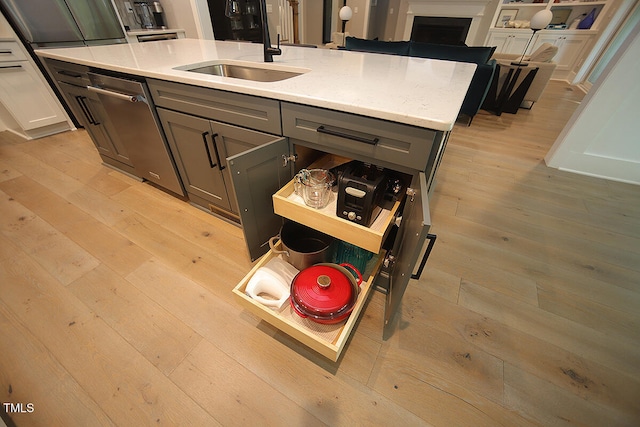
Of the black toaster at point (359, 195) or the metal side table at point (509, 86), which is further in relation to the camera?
the metal side table at point (509, 86)

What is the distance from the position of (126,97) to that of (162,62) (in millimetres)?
267

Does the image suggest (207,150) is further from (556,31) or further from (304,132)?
(556,31)

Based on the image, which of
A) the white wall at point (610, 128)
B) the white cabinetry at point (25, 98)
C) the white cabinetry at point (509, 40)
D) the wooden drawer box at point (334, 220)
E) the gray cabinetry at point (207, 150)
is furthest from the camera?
the white cabinetry at point (509, 40)

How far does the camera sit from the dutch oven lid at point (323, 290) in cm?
85

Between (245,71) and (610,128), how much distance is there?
276 cm

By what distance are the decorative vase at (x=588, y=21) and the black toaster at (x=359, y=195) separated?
7221mm

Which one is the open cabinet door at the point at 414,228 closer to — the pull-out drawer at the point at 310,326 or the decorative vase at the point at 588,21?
the pull-out drawer at the point at 310,326

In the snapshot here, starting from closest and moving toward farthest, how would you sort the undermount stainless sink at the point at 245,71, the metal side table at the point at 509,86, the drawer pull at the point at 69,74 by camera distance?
the undermount stainless sink at the point at 245,71, the drawer pull at the point at 69,74, the metal side table at the point at 509,86

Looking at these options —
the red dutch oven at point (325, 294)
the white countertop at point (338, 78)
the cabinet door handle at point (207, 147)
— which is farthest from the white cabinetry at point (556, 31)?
the red dutch oven at point (325, 294)

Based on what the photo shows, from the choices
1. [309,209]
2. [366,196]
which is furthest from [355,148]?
[309,209]

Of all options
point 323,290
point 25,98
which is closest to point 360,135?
point 323,290

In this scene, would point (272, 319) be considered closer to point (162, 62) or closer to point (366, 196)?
point (366, 196)

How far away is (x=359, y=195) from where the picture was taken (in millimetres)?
828

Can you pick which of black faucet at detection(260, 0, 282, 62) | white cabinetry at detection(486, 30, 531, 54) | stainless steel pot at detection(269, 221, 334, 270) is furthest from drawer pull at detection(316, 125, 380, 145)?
white cabinetry at detection(486, 30, 531, 54)
